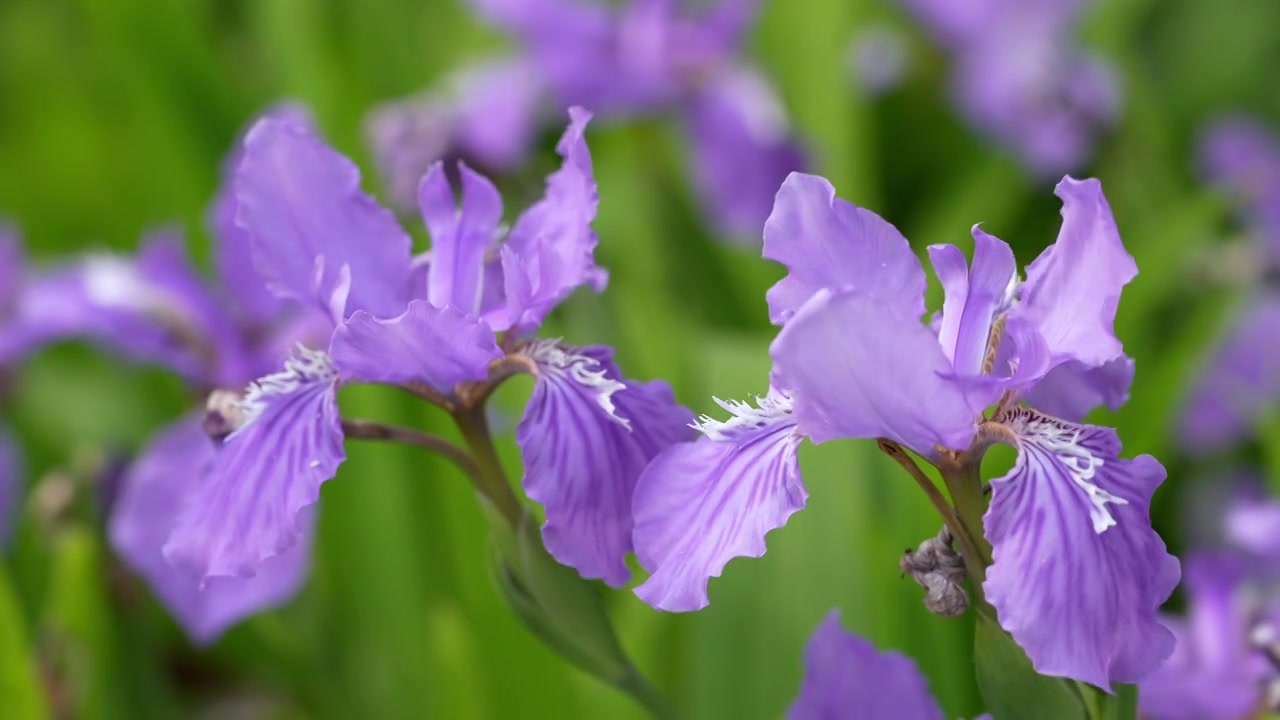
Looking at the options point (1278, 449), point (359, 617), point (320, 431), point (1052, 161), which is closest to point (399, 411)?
point (359, 617)

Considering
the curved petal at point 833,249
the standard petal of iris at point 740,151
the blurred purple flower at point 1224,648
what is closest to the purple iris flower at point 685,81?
the standard petal of iris at point 740,151

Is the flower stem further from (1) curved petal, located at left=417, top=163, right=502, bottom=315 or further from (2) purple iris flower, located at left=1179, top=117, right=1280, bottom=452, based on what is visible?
(2) purple iris flower, located at left=1179, top=117, right=1280, bottom=452

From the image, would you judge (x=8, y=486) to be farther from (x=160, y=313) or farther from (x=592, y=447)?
(x=592, y=447)

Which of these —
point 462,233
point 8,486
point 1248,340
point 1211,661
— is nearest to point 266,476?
point 462,233

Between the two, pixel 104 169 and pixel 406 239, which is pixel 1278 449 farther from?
pixel 104 169

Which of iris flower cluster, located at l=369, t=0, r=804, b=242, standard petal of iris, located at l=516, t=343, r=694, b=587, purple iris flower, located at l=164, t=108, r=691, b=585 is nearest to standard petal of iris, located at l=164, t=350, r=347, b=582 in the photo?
purple iris flower, located at l=164, t=108, r=691, b=585

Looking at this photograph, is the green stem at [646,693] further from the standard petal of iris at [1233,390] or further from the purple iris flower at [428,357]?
the standard petal of iris at [1233,390]
